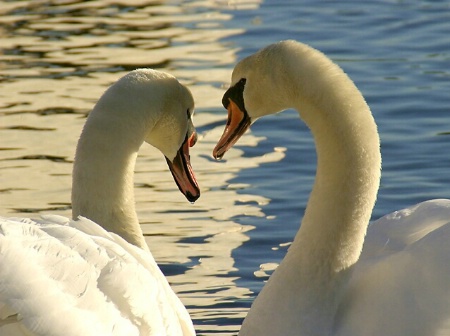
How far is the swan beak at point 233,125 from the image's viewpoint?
20.3ft

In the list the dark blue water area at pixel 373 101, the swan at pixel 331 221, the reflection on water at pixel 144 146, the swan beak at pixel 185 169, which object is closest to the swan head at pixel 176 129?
the swan beak at pixel 185 169

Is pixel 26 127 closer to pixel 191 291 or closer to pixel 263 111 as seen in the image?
pixel 191 291

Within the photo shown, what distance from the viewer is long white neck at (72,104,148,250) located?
5.77 meters

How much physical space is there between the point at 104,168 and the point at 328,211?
91cm

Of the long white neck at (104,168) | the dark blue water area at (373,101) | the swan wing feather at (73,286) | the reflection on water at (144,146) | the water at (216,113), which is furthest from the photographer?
the dark blue water area at (373,101)

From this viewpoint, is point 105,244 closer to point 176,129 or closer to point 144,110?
point 144,110

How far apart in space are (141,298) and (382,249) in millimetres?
1318

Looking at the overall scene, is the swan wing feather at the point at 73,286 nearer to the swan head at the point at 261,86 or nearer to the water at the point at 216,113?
the swan head at the point at 261,86

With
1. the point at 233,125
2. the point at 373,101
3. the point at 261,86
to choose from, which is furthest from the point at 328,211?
the point at 373,101

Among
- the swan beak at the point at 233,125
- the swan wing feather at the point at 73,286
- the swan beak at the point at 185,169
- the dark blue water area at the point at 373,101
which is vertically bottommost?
the dark blue water area at the point at 373,101

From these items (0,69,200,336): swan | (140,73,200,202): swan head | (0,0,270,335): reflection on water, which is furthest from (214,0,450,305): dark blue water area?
(0,69,200,336): swan

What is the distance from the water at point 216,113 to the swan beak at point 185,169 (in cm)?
63

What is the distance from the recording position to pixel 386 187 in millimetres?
8492

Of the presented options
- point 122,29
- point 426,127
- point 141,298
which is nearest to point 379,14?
point 122,29
